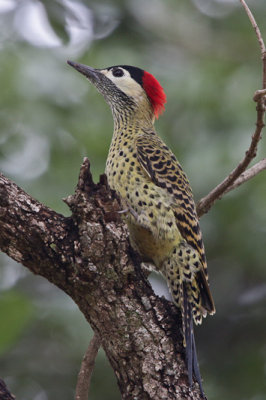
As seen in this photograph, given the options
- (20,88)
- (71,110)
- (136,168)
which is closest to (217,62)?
(71,110)

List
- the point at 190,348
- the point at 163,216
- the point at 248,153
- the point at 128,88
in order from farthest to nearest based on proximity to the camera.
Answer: the point at 128,88 → the point at 163,216 → the point at 248,153 → the point at 190,348

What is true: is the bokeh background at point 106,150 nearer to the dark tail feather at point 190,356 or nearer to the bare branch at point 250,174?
the bare branch at point 250,174

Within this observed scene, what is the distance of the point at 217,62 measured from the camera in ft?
20.4

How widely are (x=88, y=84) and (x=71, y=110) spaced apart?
397mm

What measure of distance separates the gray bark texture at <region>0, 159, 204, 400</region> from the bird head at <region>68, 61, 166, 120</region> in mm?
2239

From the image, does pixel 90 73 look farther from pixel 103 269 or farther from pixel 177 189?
pixel 103 269

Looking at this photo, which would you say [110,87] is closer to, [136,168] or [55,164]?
[55,164]

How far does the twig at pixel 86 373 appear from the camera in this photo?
333 cm

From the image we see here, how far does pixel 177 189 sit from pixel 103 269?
4.76 feet

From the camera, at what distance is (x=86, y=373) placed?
11.1 feet

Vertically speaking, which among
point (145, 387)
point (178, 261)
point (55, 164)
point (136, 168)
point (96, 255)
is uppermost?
point (55, 164)

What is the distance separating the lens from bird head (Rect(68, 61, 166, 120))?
5074mm

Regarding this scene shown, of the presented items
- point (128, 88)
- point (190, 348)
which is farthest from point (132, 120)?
point (190, 348)

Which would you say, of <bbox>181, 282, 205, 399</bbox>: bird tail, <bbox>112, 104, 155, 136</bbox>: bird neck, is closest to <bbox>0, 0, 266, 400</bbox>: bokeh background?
<bbox>112, 104, 155, 136</bbox>: bird neck
